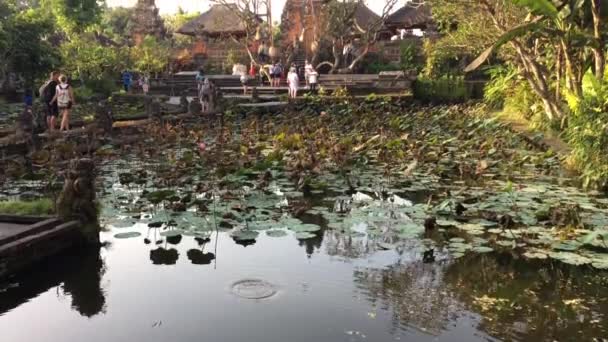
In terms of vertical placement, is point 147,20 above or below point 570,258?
above

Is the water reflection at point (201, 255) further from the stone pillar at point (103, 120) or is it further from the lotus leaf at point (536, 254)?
the stone pillar at point (103, 120)

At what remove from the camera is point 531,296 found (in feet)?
13.6

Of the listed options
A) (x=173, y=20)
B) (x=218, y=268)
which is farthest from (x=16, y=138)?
(x=173, y=20)

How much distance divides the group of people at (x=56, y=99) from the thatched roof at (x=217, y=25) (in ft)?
67.0

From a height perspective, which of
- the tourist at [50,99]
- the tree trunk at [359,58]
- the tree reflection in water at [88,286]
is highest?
the tree trunk at [359,58]

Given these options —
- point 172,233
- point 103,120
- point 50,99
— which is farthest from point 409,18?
point 172,233

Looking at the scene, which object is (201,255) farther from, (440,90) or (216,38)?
(216,38)

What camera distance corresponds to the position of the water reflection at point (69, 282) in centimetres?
411

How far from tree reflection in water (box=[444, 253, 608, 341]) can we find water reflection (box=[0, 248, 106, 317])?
2661 millimetres

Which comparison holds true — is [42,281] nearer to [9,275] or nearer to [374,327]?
[9,275]

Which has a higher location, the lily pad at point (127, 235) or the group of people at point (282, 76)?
the group of people at point (282, 76)

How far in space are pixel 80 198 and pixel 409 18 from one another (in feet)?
87.8

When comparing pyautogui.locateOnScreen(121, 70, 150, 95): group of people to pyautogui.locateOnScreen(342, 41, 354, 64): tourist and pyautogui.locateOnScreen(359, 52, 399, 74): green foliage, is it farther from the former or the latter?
pyautogui.locateOnScreen(359, 52, 399, 74): green foliage

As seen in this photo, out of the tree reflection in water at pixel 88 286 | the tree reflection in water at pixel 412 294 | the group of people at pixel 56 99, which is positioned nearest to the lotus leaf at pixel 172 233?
the tree reflection in water at pixel 88 286
